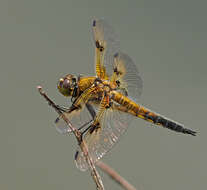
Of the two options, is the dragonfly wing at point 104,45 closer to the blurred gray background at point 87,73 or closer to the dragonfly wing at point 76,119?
the dragonfly wing at point 76,119

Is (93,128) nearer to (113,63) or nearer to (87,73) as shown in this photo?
(113,63)

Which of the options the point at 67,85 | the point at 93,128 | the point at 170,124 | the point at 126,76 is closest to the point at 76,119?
the point at 93,128

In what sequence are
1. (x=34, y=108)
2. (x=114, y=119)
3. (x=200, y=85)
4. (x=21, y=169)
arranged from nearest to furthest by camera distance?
(x=114, y=119)
(x=21, y=169)
(x=34, y=108)
(x=200, y=85)

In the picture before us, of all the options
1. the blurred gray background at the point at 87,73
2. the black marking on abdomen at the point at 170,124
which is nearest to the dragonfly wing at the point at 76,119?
the black marking on abdomen at the point at 170,124

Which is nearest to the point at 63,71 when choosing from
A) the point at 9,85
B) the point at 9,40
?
the point at 9,85

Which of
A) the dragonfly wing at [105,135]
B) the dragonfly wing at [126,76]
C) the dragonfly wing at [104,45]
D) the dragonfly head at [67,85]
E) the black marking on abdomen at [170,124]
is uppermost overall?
the dragonfly wing at [104,45]

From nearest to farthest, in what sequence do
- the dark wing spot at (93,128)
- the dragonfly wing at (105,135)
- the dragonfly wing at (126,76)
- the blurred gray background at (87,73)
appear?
1. the dragonfly wing at (105,135)
2. the dark wing spot at (93,128)
3. the dragonfly wing at (126,76)
4. the blurred gray background at (87,73)

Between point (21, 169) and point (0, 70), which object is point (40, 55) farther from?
point (21, 169)
